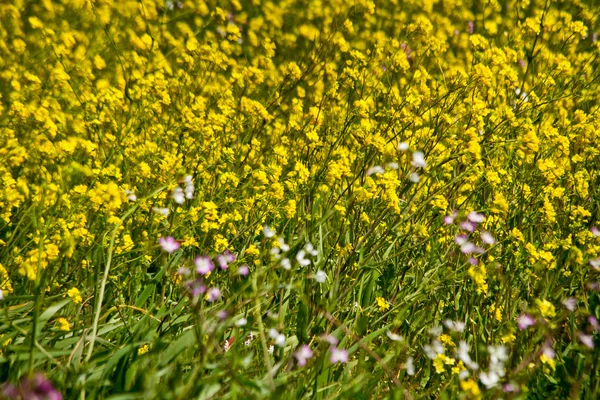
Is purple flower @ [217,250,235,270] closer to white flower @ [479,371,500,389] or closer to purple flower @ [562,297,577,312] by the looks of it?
white flower @ [479,371,500,389]

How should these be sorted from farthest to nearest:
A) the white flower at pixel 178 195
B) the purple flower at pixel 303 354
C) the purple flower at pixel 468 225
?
1. the purple flower at pixel 468 225
2. the white flower at pixel 178 195
3. the purple flower at pixel 303 354

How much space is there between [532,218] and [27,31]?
11.5 ft

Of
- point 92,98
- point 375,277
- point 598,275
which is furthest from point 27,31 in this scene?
point 598,275

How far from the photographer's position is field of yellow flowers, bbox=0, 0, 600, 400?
194 centimetres

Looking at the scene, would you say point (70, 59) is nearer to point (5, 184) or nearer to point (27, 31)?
point (27, 31)

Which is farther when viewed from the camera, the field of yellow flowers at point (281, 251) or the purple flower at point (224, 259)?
the purple flower at point (224, 259)

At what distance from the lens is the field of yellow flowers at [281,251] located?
1.94 m

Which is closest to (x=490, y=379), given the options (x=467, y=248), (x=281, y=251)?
(x=467, y=248)

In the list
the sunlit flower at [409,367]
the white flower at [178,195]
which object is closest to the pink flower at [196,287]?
the white flower at [178,195]

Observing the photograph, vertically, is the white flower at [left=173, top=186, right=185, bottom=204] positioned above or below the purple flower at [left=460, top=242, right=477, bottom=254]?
above

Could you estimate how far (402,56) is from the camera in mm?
3266

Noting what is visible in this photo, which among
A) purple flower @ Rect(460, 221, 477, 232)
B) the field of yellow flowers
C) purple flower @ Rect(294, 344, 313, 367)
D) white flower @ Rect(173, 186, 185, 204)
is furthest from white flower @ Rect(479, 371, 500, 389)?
white flower @ Rect(173, 186, 185, 204)

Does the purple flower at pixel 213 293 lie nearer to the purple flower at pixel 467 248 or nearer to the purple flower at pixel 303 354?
the purple flower at pixel 303 354

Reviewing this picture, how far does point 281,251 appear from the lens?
2781 mm
